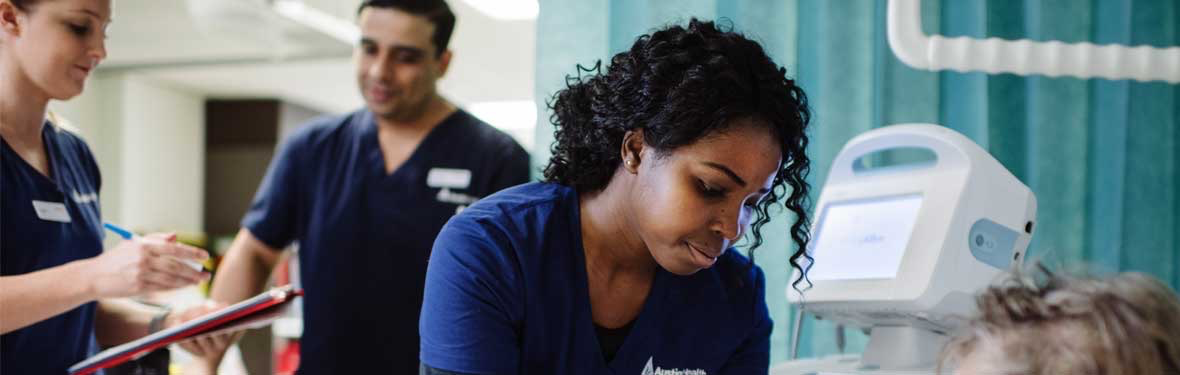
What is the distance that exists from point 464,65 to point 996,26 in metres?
4.77

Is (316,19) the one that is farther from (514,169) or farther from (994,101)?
(994,101)

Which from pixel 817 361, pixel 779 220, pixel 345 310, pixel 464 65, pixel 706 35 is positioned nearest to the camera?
pixel 706 35

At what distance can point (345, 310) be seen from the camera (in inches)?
69.4

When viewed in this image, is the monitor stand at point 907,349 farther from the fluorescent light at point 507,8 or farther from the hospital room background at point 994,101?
the fluorescent light at point 507,8

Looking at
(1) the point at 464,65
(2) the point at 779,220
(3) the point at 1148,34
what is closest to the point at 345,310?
(2) the point at 779,220

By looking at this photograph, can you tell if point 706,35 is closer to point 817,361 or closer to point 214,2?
point 817,361

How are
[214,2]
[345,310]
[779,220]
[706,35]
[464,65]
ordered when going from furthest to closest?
[464,65]
[214,2]
[345,310]
[779,220]
[706,35]

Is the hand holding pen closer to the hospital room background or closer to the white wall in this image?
the hospital room background

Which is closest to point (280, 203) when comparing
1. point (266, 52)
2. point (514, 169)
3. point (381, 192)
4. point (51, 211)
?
point (381, 192)

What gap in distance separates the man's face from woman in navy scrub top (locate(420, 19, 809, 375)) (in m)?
0.69

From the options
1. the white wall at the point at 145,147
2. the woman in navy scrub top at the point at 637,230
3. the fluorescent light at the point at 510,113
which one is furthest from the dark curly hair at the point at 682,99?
the fluorescent light at the point at 510,113

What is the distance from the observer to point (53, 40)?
4.07ft

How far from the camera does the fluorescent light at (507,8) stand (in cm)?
474

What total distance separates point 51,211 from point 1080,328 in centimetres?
115
